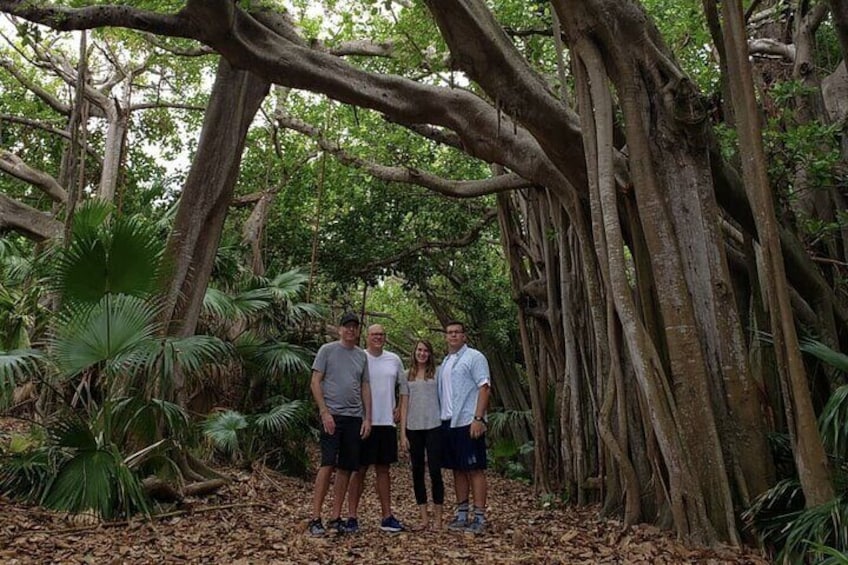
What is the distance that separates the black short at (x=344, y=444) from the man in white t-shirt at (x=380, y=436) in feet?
0.52

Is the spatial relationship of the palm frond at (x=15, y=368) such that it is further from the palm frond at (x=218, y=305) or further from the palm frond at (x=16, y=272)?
the palm frond at (x=218, y=305)

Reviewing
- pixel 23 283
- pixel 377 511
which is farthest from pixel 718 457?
pixel 23 283

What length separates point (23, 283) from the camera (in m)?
7.21

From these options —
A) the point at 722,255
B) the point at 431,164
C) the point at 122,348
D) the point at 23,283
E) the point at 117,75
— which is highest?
the point at 117,75

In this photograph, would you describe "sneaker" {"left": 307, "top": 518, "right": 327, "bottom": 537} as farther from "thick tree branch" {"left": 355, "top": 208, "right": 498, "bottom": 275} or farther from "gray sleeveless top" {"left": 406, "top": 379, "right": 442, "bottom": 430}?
"thick tree branch" {"left": 355, "top": 208, "right": 498, "bottom": 275}

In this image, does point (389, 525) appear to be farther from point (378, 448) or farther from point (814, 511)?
point (814, 511)

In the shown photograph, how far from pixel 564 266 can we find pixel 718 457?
283cm

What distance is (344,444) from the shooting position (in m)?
4.80

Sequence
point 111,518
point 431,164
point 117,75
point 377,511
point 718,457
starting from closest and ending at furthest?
1. point 718,457
2. point 111,518
3. point 377,511
4. point 431,164
5. point 117,75

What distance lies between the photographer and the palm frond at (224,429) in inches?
→ 297

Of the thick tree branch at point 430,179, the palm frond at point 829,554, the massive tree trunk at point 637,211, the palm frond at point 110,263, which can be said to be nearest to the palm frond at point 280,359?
the thick tree branch at point 430,179

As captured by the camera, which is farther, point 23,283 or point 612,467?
point 23,283

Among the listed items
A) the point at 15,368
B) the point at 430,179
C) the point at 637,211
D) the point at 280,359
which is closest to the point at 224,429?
the point at 280,359

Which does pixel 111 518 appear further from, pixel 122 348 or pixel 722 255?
pixel 722 255
